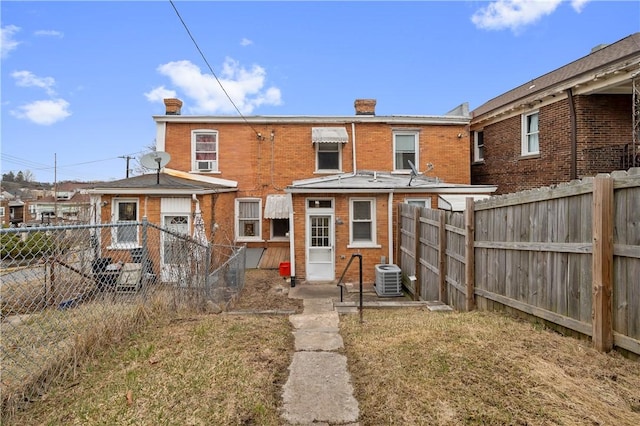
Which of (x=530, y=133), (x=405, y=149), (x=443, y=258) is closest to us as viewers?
(x=443, y=258)

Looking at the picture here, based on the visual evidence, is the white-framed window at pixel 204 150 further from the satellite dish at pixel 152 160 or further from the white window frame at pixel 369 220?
the white window frame at pixel 369 220

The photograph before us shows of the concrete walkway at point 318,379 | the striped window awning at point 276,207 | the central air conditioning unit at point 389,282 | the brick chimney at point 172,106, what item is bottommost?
the central air conditioning unit at point 389,282

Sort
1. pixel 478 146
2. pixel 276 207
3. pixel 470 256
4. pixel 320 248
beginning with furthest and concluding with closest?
pixel 478 146 → pixel 276 207 → pixel 320 248 → pixel 470 256

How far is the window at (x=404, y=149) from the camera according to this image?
15.9 m

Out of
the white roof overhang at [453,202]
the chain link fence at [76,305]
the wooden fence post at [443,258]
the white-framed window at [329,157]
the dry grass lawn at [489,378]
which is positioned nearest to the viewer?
the dry grass lawn at [489,378]

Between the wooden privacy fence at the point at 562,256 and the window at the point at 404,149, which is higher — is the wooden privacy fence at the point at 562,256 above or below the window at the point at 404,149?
below

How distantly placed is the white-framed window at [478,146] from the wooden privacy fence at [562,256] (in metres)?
11.1

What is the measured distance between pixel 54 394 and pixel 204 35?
295 inches

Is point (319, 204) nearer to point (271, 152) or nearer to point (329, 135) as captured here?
point (329, 135)

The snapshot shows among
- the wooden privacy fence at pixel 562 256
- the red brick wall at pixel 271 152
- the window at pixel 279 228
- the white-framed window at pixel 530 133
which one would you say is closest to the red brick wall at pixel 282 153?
the red brick wall at pixel 271 152

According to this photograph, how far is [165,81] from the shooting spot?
14.9 meters

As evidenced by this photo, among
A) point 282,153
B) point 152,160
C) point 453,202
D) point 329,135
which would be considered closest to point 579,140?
point 453,202

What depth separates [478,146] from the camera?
1680cm

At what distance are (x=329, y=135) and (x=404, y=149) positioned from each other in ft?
11.8
